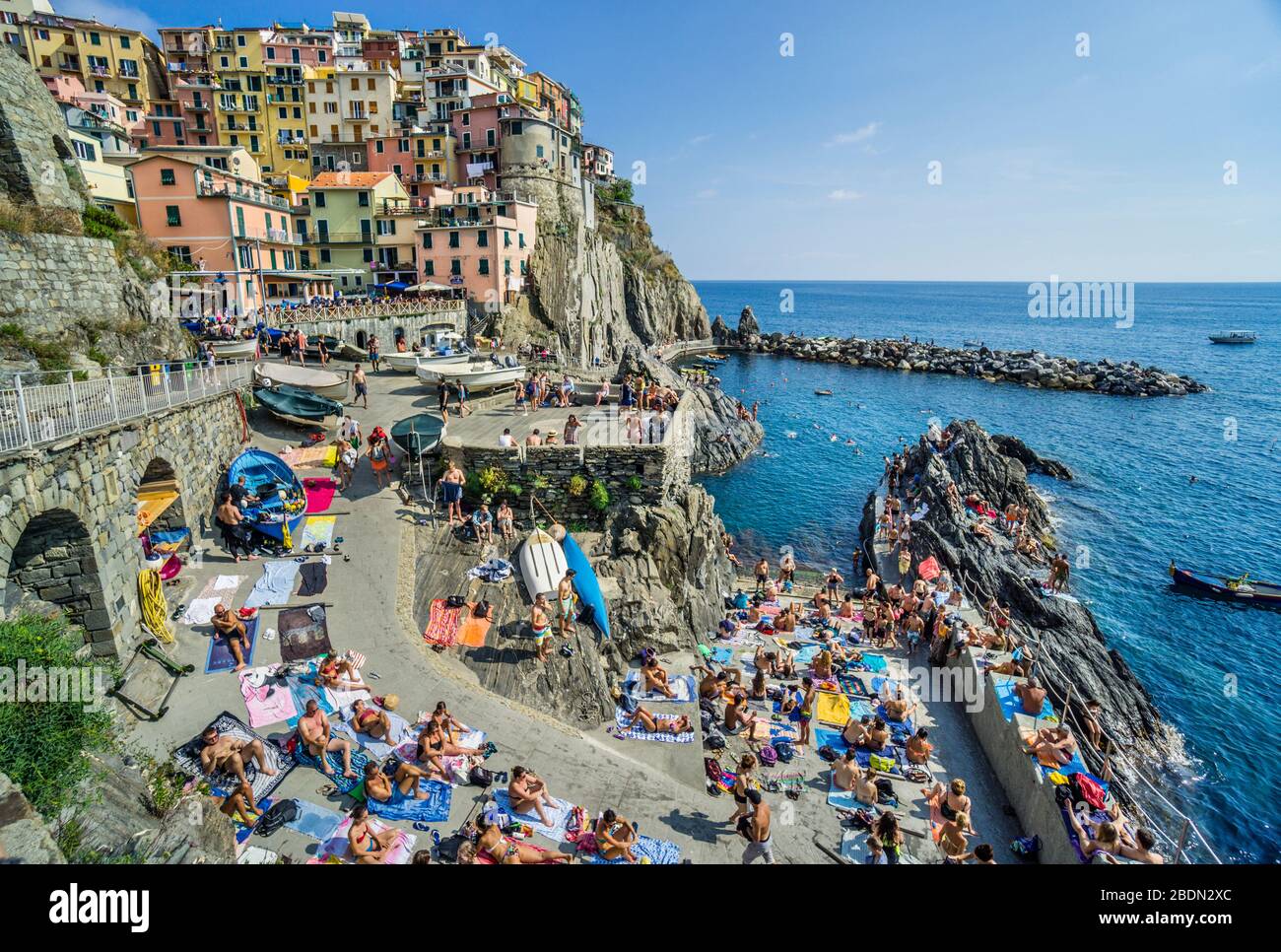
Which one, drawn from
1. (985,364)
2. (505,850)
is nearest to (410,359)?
(505,850)

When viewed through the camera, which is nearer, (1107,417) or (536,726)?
(536,726)

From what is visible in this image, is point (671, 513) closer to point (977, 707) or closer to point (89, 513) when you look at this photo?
point (977, 707)

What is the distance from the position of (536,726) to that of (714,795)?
134 inches

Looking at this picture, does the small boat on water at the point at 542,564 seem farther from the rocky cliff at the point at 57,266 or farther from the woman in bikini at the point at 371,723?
the rocky cliff at the point at 57,266

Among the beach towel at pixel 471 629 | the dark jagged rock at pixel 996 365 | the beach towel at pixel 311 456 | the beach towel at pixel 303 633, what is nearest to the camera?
the beach towel at pixel 303 633

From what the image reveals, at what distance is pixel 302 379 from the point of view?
73.6ft

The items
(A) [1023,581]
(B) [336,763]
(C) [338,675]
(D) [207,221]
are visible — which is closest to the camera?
(B) [336,763]

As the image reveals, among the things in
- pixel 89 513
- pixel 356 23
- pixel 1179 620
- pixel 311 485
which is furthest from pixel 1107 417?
pixel 356 23

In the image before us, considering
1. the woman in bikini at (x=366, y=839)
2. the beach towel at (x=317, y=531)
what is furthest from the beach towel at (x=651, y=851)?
the beach towel at (x=317, y=531)

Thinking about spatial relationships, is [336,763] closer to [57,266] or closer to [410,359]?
[57,266]

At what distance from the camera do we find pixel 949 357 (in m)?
84.9

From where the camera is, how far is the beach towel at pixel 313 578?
1396 cm

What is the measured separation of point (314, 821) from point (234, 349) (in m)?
23.2

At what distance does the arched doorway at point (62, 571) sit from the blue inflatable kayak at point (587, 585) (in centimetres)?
888
